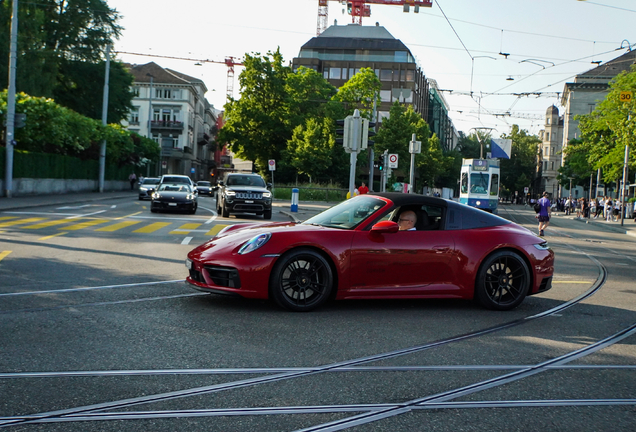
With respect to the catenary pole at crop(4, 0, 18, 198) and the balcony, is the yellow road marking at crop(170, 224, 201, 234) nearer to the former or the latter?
the catenary pole at crop(4, 0, 18, 198)

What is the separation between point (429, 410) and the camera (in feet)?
13.4

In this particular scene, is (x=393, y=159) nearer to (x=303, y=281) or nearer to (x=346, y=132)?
(x=346, y=132)

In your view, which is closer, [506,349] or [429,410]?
[429,410]

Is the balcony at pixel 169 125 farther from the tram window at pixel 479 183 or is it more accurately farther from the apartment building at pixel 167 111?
the tram window at pixel 479 183

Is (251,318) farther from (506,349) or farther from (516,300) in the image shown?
(516,300)

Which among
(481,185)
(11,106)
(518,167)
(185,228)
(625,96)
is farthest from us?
(518,167)

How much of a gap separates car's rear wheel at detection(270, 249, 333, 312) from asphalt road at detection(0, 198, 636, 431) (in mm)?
191

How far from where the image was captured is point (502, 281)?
25.6ft

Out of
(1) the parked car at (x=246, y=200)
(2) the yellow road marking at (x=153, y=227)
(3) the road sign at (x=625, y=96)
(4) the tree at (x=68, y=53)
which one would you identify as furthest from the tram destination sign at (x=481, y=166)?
(4) the tree at (x=68, y=53)

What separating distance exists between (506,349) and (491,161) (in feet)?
119

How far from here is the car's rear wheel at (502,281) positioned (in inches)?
303

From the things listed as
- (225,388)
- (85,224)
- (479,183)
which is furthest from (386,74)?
(225,388)

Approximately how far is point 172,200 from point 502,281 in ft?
64.0

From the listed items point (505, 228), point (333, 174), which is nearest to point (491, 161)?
point (333, 174)
